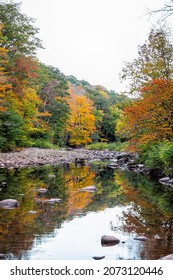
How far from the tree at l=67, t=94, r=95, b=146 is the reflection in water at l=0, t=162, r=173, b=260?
42157 millimetres

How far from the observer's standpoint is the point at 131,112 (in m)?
19.4

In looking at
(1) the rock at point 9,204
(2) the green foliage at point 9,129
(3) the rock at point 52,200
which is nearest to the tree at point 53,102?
(2) the green foliage at point 9,129

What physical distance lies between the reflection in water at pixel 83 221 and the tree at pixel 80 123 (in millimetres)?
42157

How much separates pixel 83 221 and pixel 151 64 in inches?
681

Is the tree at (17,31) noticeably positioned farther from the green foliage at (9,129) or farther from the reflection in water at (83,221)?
the reflection in water at (83,221)

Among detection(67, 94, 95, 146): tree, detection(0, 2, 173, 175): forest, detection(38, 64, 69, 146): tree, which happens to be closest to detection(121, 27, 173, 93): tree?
detection(0, 2, 173, 175): forest

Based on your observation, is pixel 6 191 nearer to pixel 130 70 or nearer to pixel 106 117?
pixel 130 70

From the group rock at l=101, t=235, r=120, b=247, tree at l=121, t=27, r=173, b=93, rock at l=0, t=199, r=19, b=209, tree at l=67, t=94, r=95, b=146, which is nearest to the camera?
rock at l=101, t=235, r=120, b=247

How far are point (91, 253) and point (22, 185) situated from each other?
8.04m

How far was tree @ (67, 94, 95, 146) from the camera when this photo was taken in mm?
56125

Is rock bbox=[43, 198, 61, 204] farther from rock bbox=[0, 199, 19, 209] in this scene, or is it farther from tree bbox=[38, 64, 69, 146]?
tree bbox=[38, 64, 69, 146]

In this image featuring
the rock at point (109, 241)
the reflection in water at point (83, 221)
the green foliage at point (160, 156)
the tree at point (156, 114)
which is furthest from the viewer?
the tree at point (156, 114)

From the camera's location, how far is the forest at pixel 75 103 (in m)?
18.2
